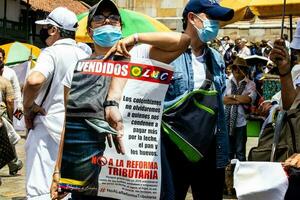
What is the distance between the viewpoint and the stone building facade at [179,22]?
1149 inches

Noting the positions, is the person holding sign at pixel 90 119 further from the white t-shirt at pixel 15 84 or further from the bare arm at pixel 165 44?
the white t-shirt at pixel 15 84

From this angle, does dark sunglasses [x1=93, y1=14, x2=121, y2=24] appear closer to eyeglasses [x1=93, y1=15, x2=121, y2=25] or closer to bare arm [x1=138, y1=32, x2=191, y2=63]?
eyeglasses [x1=93, y1=15, x2=121, y2=25]

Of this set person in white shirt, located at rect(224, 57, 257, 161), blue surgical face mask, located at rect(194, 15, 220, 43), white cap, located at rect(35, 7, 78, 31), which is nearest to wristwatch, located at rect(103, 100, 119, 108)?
blue surgical face mask, located at rect(194, 15, 220, 43)

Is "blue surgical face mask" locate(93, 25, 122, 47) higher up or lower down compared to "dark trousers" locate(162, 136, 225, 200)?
higher up

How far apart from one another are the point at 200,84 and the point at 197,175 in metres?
0.60

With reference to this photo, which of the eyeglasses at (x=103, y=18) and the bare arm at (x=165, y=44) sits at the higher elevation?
the eyeglasses at (x=103, y=18)

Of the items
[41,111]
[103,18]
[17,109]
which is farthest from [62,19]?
[17,109]

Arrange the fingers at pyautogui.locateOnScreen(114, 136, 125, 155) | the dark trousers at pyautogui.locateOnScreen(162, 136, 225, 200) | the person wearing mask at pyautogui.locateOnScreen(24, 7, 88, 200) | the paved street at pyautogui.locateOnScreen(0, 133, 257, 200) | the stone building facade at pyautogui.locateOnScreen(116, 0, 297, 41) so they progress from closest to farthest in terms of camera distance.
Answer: the fingers at pyautogui.locateOnScreen(114, 136, 125, 155) → the dark trousers at pyautogui.locateOnScreen(162, 136, 225, 200) → the person wearing mask at pyautogui.locateOnScreen(24, 7, 88, 200) → the paved street at pyautogui.locateOnScreen(0, 133, 257, 200) → the stone building facade at pyautogui.locateOnScreen(116, 0, 297, 41)

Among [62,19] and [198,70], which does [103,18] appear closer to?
[198,70]

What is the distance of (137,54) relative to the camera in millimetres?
3771

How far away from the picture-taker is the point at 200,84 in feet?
13.5

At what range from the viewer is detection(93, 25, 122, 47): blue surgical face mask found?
3963mm

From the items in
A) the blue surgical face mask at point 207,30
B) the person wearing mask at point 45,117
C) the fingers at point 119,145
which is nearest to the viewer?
the fingers at point 119,145

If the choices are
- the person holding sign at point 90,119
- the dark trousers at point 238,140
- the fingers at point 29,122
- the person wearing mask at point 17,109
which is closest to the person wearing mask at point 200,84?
the person holding sign at point 90,119
